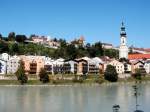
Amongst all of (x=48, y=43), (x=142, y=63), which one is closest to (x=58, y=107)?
(x=142, y=63)

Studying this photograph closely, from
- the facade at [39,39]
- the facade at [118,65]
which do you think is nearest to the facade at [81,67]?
the facade at [118,65]

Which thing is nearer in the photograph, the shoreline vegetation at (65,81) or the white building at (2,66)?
the shoreline vegetation at (65,81)

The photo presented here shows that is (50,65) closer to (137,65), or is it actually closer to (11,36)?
(137,65)

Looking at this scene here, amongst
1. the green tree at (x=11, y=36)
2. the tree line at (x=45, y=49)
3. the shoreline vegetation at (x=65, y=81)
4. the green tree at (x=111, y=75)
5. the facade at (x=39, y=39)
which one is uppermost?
the facade at (x=39, y=39)

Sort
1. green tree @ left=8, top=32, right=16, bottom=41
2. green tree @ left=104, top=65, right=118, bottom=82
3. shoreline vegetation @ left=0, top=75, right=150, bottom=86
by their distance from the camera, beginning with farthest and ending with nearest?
green tree @ left=8, top=32, right=16, bottom=41 < green tree @ left=104, top=65, right=118, bottom=82 < shoreline vegetation @ left=0, top=75, right=150, bottom=86

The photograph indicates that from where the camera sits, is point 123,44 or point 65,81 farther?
point 123,44

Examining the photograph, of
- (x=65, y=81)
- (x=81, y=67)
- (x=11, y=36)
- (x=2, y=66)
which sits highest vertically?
(x=11, y=36)

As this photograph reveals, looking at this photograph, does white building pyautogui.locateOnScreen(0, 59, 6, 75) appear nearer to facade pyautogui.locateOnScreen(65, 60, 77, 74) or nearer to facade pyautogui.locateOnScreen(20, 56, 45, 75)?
facade pyautogui.locateOnScreen(20, 56, 45, 75)

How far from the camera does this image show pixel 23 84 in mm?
49688

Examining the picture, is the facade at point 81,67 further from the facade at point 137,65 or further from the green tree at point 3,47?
the green tree at point 3,47

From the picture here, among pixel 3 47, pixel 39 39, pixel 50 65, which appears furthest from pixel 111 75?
pixel 39 39

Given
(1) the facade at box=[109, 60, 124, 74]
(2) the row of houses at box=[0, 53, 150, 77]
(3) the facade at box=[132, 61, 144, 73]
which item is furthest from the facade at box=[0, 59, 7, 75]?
(3) the facade at box=[132, 61, 144, 73]

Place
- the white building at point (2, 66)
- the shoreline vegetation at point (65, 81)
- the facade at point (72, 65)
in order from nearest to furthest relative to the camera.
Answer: the shoreline vegetation at point (65, 81), the white building at point (2, 66), the facade at point (72, 65)

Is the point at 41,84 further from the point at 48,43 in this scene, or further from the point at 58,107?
the point at 48,43
